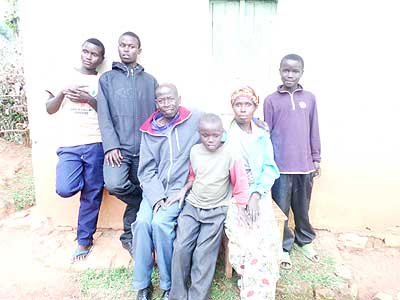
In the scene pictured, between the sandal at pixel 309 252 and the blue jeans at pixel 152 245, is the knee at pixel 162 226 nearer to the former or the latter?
the blue jeans at pixel 152 245

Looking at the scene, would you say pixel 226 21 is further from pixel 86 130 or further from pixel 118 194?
pixel 118 194

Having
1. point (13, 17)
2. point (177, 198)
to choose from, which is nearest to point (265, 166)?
point (177, 198)

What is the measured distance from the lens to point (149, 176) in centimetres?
290

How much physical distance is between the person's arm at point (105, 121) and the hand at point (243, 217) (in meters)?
1.11

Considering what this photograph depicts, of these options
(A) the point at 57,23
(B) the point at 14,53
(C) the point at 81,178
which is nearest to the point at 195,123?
(C) the point at 81,178

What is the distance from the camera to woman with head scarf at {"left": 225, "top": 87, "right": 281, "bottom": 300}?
253cm

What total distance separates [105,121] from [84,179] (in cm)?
61

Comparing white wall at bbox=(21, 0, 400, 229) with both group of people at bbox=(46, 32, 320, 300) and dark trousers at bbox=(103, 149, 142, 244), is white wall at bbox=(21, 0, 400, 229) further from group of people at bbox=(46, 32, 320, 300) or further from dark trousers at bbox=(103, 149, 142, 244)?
dark trousers at bbox=(103, 149, 142, 244)

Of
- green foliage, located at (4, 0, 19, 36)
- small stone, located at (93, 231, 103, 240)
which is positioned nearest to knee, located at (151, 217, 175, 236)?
small stone, located at (93, 231, 103, 240)

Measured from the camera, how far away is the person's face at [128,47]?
299 cm

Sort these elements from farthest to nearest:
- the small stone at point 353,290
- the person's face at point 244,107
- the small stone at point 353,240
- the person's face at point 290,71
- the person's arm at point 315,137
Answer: the small stone at point 353,240 → the person's arm at point 315,137 → the small stone at point 353,290 → the person's face at point 290,71 → the person's face at point 244,107

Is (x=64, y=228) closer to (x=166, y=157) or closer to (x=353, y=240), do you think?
(x=166, y=157)

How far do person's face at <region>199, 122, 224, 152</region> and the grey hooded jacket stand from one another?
0.67m

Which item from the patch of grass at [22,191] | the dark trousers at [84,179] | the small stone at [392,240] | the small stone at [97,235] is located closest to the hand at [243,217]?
the dark trousers at [84,179]
